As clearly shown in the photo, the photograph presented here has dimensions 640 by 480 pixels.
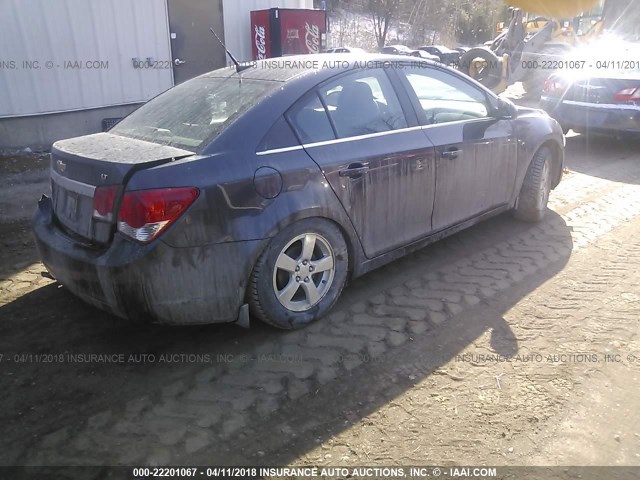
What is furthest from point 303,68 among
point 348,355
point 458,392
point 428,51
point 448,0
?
point 448,0

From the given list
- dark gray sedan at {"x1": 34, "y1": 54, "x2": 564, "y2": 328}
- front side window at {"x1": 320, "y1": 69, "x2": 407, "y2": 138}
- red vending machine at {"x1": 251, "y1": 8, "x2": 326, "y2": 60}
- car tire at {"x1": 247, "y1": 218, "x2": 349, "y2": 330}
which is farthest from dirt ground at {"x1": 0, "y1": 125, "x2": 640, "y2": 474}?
red vending machine at {"x1": 251, "y1": 8, "x2": 326, "y2": 60}

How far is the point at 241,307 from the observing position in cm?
300

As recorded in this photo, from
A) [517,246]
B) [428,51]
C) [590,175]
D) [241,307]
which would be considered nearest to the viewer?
[241,307]

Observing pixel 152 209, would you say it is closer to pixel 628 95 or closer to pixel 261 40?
pixel 628 95

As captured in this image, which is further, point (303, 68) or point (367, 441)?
point (303, 68)

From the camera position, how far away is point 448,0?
30.2 m

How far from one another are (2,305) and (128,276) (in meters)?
1.46

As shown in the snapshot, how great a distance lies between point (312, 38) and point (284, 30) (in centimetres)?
85

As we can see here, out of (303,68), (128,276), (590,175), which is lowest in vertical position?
(590,175)

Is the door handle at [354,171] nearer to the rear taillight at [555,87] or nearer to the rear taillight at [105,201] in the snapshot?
the rear taillight at [105,201]

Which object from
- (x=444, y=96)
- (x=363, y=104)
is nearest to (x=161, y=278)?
(x=363, y=104)

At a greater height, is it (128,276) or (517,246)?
(128,276)

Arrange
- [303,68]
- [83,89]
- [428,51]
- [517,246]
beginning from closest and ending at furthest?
1. [303,68]
2. [517,246]
3. [83,89]
4. [428,51]

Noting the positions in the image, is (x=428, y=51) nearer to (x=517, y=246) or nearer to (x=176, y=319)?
(x=517, y=246)
